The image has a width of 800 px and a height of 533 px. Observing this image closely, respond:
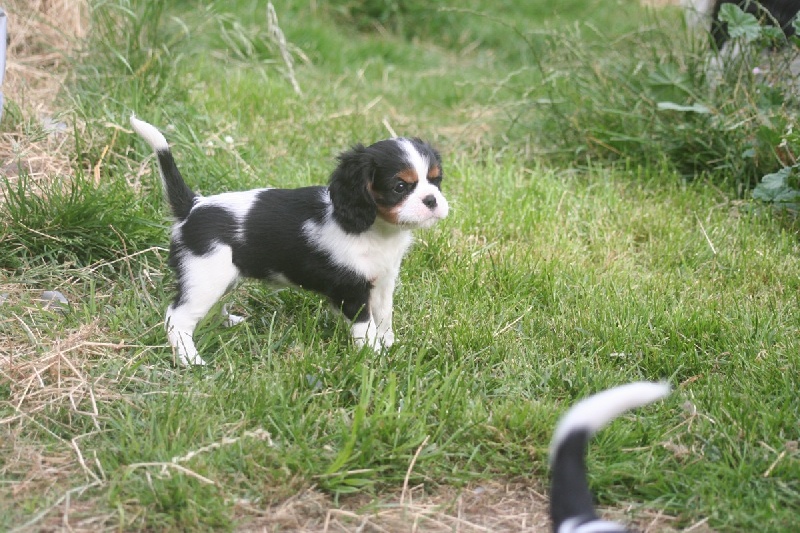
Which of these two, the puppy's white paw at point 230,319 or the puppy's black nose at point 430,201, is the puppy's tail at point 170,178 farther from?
the puppy's black nose at point 430,201

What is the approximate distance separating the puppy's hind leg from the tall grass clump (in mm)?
3005

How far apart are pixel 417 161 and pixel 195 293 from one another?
965 millimetres

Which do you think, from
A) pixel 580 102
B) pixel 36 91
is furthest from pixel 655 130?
pixel 36 91

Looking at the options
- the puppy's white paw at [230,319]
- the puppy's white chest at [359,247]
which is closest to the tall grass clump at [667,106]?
the puppy's white chest at [359,247]

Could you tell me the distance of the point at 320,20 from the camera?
8.89 meters

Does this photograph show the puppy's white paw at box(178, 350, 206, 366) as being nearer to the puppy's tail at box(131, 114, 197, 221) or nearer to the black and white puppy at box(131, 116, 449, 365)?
the black and white puppy at box(131, 116, 449, 365)

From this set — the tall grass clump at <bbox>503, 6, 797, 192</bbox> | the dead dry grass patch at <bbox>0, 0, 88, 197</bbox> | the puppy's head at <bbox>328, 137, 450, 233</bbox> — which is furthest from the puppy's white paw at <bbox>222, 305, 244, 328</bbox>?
the tall grass clump at <bbox>503, 6, 797, 192</bbox>

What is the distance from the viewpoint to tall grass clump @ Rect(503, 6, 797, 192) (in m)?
5.32

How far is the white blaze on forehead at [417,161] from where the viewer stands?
3422mm

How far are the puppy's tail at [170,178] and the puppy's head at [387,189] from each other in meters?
0.61

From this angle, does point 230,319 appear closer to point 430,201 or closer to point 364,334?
point 364,334

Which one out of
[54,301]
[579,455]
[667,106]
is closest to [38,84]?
[54,301]

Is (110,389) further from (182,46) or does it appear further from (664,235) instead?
(182,46)

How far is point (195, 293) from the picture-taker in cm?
350
